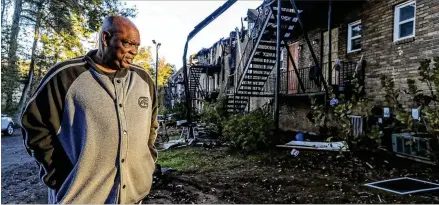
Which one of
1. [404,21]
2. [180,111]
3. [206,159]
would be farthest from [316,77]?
[180,111]

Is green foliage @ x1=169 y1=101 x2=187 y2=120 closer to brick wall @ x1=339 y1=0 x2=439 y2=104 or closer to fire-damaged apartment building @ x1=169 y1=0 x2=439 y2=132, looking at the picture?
fire-damaged apartment building @ x1=169 y1=0 x2=439 y2=132

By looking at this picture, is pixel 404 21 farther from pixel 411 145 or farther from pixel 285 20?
pixel 285 20

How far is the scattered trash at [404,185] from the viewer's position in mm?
4646

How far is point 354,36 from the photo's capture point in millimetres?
9891

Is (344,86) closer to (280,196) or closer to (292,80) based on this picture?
(292,80)

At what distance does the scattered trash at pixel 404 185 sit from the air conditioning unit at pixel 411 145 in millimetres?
1168

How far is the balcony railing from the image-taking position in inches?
376

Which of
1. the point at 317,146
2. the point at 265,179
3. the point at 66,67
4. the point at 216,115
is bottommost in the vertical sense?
the point at 265,179

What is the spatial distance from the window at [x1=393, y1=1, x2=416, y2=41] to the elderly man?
834 centimetres

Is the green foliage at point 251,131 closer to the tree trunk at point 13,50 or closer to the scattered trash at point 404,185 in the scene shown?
the scattered trash at point 404,185

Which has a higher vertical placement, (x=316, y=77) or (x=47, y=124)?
(x=316, y=77)

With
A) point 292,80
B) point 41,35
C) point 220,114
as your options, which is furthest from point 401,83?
point 41,35

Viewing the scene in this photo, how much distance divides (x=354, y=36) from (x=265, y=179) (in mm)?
6577

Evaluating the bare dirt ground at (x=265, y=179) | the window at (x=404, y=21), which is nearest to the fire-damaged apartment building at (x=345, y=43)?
the window at (x=404, y=21)
